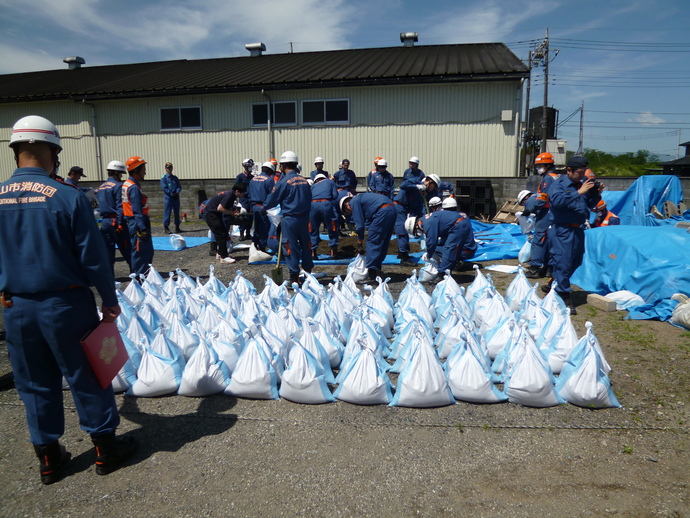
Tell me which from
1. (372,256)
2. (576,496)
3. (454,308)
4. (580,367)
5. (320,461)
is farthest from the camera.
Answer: (372,256)

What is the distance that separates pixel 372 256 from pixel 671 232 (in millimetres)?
4068

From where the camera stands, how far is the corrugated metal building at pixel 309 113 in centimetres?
1364

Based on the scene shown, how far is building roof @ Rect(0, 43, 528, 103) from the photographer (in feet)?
45.5

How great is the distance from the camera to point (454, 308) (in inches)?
168

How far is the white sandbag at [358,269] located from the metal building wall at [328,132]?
801cm

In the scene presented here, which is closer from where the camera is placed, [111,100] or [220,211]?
[220,211]

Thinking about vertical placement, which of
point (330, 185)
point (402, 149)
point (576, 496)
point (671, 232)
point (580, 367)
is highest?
point (402, 149)

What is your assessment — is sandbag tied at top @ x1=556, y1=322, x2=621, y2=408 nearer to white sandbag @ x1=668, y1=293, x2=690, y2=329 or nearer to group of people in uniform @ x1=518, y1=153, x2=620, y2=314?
group of people in uniform @ x1=518, y1=153, x2=620, y2=314

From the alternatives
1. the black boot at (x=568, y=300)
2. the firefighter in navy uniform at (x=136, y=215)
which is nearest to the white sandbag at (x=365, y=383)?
the black boot at (x=568, y=300)

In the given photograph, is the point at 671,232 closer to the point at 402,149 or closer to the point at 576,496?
the point at 576,496

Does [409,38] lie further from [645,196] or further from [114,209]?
[114,209]

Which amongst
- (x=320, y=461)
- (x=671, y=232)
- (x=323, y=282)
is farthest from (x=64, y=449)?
(x=671, y=232)

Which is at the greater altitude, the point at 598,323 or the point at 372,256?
the point at 372,256

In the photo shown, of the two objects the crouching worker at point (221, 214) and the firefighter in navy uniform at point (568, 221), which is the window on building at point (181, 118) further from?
the firefighter in navy uniform at point (568, 221)
